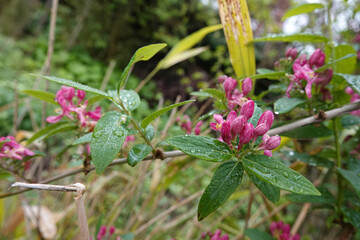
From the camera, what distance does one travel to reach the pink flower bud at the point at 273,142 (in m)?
→ 0.32

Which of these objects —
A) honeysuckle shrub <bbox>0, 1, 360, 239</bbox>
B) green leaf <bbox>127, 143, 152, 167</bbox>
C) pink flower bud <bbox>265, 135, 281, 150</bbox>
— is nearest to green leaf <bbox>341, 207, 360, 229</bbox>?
honeysuckle shrub <bbox>0, 1, 360, 239</bbox>

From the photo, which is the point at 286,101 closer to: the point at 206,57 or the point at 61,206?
the point at 61,206

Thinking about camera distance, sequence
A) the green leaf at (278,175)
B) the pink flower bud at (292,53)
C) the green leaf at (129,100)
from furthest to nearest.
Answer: the pink flower bud at (292,53), the green leaf at (129,100), the green leaf at (278,175)

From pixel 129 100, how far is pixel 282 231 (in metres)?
0.48

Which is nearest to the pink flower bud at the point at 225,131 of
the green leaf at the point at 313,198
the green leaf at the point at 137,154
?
the green leaf at the point at 137,154

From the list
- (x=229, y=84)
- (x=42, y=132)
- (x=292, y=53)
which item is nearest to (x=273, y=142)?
(x=229, y=84)

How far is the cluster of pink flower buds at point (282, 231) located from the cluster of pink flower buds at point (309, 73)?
1.01 feet

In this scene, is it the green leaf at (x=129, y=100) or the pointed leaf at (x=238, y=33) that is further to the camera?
the pointed leaf at (x=238, y=33)

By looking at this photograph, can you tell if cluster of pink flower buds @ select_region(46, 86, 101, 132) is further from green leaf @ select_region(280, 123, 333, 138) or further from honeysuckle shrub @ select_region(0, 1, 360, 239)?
green leaf @ select_region(280, 123, 333, 138)

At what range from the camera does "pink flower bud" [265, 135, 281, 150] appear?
1.04 ft

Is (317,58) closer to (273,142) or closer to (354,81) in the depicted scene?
(354,81)

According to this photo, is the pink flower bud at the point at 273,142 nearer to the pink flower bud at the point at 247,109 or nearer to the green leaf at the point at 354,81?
the pink flower bud at the point at 247,109

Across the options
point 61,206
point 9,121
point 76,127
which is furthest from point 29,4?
point 76,127

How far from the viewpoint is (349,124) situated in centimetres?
51
